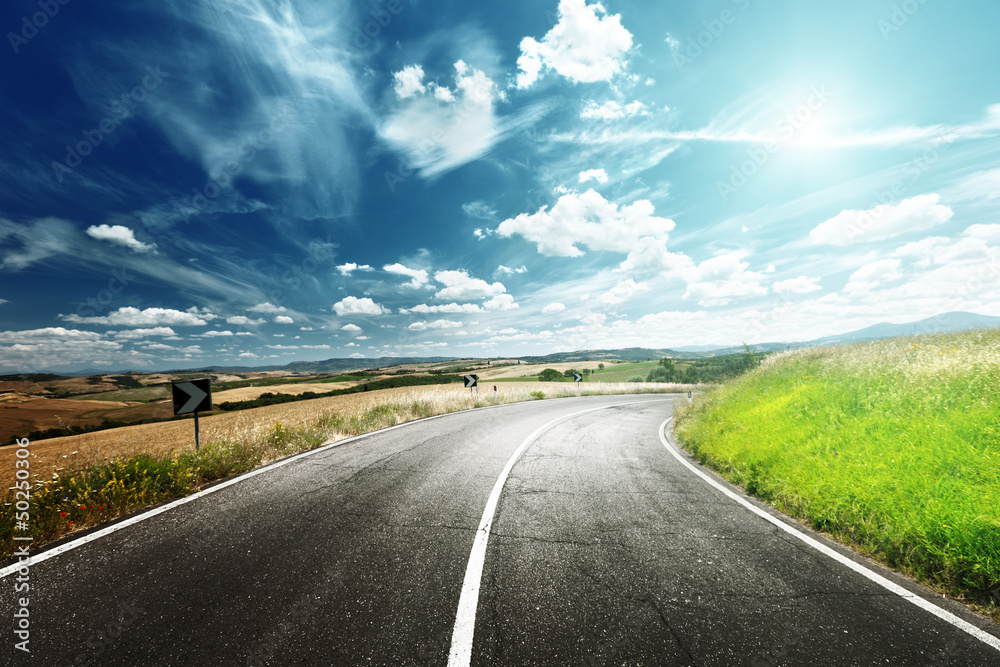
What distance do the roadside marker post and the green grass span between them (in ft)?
33.5

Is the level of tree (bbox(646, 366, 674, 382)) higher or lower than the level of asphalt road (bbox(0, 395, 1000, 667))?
lower

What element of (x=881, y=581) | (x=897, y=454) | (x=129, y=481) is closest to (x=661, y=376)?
(x=897, y=454)

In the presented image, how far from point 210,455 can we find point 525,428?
787cm

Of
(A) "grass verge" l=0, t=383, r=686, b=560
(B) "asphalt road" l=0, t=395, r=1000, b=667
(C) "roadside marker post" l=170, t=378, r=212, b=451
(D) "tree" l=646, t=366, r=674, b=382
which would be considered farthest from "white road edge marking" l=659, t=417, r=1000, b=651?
(D) "tree" l=646, t=366, r=674, b=382

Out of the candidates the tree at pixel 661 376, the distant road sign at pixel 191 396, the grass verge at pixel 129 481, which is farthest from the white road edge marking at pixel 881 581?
the tree at pixel 661 376

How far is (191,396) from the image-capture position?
7.26m

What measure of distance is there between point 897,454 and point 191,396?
11.8 m

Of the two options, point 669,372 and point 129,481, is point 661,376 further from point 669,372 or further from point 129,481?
point 129,481

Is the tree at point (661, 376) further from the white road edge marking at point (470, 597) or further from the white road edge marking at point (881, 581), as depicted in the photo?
the white road edge marking at point (470, 597)

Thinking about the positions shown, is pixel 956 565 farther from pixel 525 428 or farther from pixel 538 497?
pixel 525 428

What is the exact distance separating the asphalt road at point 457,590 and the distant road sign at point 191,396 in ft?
9.54

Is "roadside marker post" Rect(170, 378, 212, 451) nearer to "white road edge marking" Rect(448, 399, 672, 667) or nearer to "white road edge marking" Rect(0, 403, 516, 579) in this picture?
"white road edge marking" Rect(0, 403, 516, 579)

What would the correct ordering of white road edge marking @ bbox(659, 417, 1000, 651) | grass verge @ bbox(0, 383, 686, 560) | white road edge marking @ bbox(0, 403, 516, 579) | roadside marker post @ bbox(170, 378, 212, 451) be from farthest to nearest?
roadside marker post @ bbox(170, 378, 212, 451)
grass verge @ bbox(0, 383, 686, 560)
white road edge marking @ bbox(0, 403, 516, 579)
white road edge marking @ bbox(659, 417, 1000, 651)

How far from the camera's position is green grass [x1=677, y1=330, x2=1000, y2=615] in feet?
11.3
